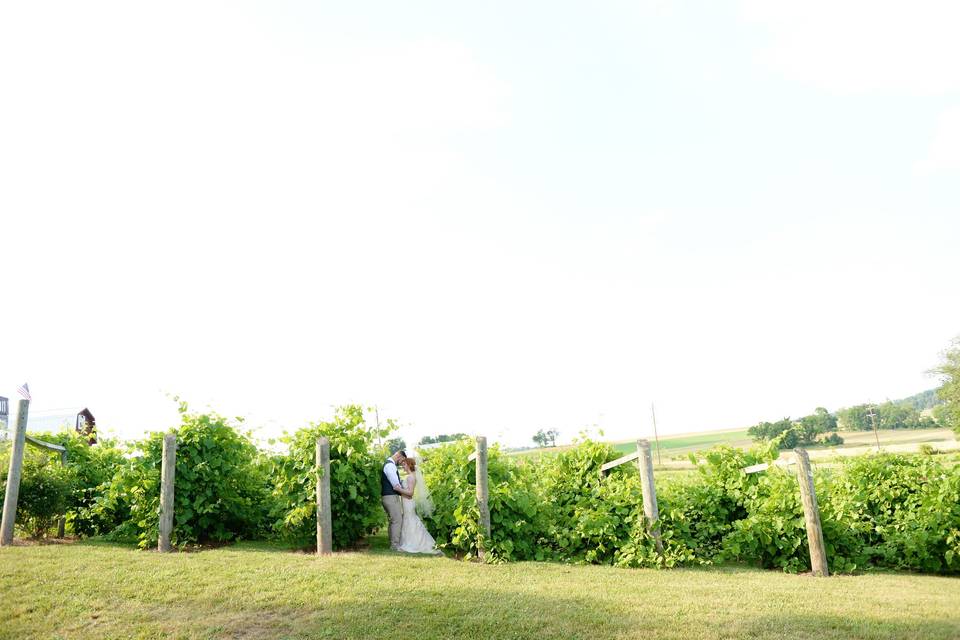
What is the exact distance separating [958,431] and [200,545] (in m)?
60.6

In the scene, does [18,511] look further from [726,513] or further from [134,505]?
[726,513]

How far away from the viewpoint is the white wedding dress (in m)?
10.6

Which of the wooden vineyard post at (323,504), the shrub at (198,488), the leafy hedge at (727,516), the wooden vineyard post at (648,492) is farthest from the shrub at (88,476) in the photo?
the wooden vineyard post at (648,492)

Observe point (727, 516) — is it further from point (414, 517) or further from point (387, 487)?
point (387, 487)

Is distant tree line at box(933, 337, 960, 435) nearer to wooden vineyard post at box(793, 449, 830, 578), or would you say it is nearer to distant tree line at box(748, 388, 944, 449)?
distant tree line at box(748, 388, 944, 449)

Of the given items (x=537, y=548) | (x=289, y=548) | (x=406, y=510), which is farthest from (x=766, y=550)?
(x=289, y=548)

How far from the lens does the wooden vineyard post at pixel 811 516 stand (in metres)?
9.42

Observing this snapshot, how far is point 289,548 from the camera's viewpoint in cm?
1066

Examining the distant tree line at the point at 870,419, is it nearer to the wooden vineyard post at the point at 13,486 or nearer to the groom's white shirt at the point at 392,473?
the groom's white shirt at the point at 392,473

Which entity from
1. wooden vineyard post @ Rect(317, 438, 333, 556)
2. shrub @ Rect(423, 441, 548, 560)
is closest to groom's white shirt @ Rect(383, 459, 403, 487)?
shrub @ Rect(423, 441, 548, 560)

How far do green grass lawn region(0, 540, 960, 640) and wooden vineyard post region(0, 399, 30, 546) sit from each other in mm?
1448

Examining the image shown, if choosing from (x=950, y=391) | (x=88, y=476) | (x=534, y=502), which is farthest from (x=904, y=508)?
(x=950, y=391)

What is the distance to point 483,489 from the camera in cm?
1033

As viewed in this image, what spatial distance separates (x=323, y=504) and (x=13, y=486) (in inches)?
193
